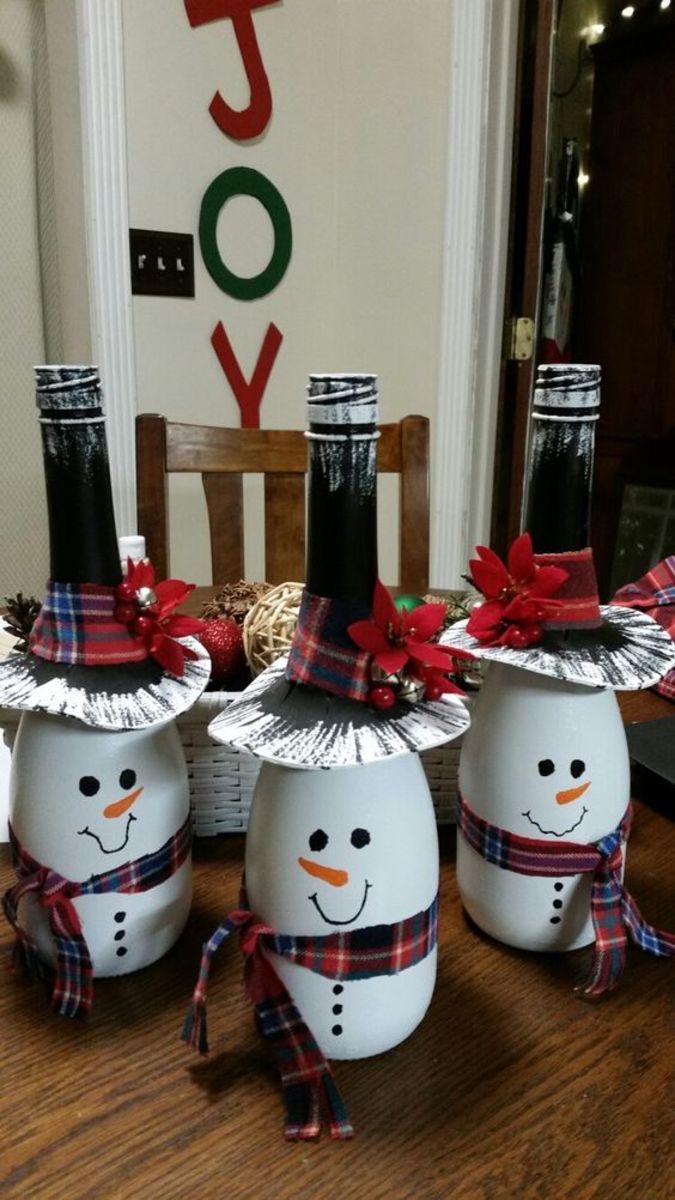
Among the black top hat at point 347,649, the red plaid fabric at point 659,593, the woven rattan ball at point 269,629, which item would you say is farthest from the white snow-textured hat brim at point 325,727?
the red plaid fabric at point 659,593

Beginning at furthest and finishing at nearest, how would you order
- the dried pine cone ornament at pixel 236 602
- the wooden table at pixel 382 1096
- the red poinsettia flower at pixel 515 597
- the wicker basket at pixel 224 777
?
the dried pine cone ornament at pixel 236 602 < the wicker basket at pixel 224 777 < the red poinsettia flower at pixel 515 597 < the wooden table at pixel 382 1096

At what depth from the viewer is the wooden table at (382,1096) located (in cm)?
40

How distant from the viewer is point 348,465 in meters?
0.42

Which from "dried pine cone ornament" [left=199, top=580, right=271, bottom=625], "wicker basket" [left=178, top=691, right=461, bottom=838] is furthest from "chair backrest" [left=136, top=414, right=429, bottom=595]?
"wicker basket" [left=178, top=691, right=461, bottom=838]

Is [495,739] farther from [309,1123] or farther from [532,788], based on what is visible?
[309,1123]

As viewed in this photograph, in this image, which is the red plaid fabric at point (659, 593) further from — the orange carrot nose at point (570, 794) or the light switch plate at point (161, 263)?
the light switch plate at point (161, 263)

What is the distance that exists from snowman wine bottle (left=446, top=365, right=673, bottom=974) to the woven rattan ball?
189mm

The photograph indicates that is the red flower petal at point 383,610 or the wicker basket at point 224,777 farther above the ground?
the red flower petal at point 383,610

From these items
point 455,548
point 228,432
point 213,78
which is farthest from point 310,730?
point 213,78

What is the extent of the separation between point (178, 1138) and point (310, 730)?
198 mm

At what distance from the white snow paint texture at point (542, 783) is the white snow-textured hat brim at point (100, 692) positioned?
172 millimetres

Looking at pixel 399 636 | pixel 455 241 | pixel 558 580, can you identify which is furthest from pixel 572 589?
pixel 455 241

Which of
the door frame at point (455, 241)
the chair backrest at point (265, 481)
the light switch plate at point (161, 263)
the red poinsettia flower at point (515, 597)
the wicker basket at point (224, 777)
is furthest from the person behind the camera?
the light switch plate at point (161, 263)

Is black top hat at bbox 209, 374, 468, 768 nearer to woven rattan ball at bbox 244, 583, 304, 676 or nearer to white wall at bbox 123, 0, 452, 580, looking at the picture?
woven rattan ball at bbox 244, 583, 304, 676
